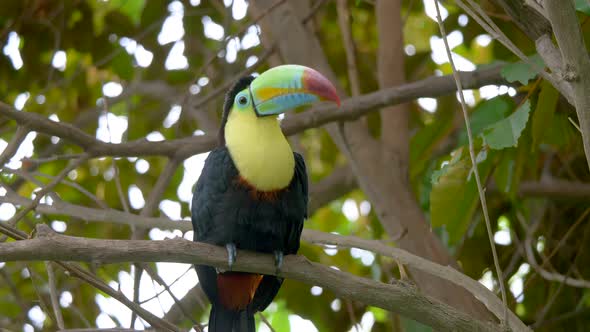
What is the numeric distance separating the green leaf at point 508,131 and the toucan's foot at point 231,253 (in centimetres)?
97

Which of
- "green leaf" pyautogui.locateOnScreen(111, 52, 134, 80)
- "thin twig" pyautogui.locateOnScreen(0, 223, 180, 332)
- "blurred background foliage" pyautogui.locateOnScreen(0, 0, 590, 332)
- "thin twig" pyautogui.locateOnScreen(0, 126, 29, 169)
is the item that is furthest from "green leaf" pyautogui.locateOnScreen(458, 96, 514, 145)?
"green leaf" pyautogui.locateOnScreen(111, 52, 134, 80)

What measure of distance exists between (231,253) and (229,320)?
63 centimetres

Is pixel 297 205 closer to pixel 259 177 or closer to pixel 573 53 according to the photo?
pixel 259 177

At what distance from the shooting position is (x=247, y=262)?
2.88 metres

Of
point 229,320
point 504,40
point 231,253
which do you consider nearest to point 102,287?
point 231,253

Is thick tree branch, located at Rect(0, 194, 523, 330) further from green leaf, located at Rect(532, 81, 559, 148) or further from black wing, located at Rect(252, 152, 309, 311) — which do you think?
green leaf, located at Rect(532, 81, 559, 148)

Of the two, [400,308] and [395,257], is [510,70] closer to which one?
[395,257]

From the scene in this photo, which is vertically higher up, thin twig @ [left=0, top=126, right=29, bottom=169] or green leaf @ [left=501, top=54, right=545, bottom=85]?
green leaf @ [left=501, top=54, right=545, bottom=85]

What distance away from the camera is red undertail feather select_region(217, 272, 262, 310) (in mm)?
3311

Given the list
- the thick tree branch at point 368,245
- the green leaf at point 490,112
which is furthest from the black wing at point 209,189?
the green leaf at point 490,112

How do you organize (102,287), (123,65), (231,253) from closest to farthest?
(102,287)
(231,253)
(123,65)

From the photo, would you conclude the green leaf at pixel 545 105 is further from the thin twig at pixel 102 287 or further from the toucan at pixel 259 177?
the thin twig at pixel 102 287

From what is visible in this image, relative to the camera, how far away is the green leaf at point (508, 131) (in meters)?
2.86

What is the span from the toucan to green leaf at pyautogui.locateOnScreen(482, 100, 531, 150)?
1.88 ft
